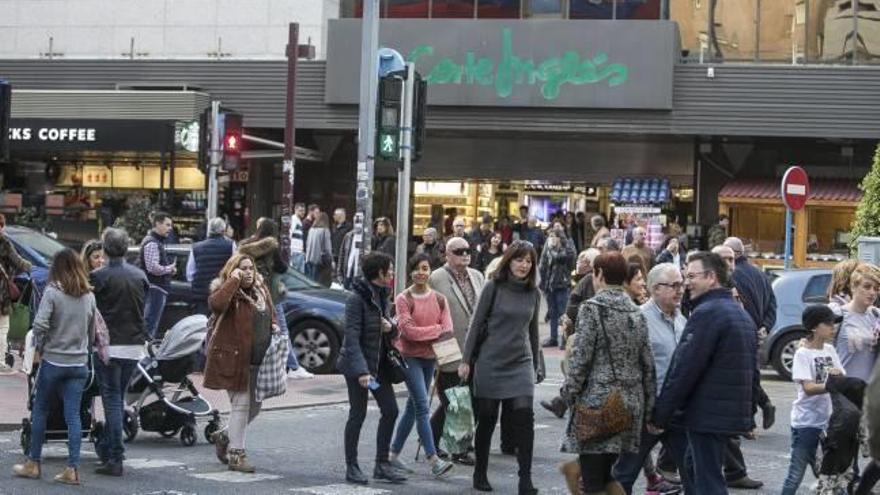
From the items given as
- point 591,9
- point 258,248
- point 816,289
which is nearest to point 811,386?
point 258,248

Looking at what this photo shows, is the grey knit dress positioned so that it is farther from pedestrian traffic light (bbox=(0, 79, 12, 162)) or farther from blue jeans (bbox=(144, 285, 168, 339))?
blue jeans (bbox=(144, 285, 168, 339))

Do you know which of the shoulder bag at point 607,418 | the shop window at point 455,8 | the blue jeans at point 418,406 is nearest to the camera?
the shoulder bag at point 607,418

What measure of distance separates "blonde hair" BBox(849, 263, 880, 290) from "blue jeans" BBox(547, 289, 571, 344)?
1140 cm

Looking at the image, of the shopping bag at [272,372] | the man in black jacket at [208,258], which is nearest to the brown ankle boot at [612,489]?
the shopping bag at [272,372]

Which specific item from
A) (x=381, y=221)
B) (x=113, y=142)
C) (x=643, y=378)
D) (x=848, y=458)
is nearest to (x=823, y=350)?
(x=848, y=458)

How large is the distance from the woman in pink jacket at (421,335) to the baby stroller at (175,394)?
6.19 feet

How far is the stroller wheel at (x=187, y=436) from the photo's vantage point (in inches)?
475

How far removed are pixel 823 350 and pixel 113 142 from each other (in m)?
25.4

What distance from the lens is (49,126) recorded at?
33125mm

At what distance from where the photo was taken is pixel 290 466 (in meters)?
11.2

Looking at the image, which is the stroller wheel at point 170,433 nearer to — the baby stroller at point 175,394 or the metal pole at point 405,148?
the baby stroller at point 175,394

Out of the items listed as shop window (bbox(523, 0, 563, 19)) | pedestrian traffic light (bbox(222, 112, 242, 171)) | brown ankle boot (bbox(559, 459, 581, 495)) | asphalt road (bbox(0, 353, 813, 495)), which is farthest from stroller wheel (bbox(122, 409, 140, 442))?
shop window (bbox(523, 0, 563, 19))

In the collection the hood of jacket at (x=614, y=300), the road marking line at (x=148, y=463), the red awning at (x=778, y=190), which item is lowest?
the road marking line at (x=148, y=463)

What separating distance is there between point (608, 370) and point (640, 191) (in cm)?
2573
